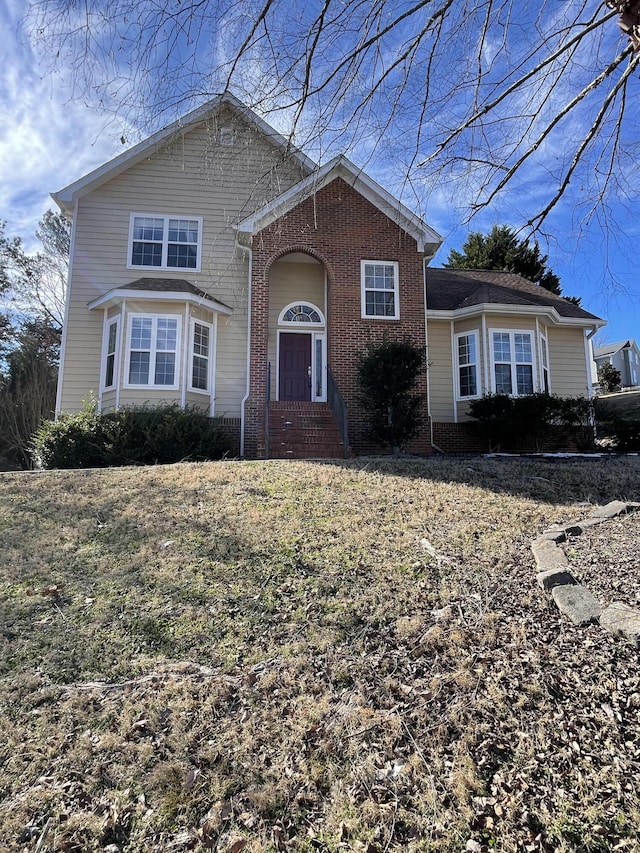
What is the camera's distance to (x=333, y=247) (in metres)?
13.2

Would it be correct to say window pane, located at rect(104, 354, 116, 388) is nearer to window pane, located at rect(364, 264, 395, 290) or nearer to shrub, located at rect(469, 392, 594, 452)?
window pane, located at rect(364, 264, 395, 290)

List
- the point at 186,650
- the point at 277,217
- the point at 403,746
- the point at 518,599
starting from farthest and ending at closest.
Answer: the point at 277,217 < the point at 518,599 < the point at 186,650 < the point at 403,746

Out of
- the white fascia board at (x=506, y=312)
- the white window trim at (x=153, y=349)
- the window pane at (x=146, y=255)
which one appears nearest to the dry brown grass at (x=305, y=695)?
the white window trim at (x=153, y=349)

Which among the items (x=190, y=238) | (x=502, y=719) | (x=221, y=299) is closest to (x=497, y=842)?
(x=502, y=719)

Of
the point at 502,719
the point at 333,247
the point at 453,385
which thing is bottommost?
the point at 502,719

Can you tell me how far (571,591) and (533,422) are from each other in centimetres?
1000

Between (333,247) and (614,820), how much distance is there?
A: 1265 cm

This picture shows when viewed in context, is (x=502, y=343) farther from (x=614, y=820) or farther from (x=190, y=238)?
(x=614, y=820)

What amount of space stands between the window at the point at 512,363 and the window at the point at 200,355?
7.61 meters

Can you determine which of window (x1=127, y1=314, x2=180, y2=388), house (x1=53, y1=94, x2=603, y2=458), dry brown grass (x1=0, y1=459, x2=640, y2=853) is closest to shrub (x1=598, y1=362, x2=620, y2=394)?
house (x1=53, y1=94, x2=603, y2=458)

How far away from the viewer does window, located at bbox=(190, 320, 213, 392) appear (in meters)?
13.2

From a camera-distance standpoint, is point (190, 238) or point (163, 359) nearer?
point (163, 359)

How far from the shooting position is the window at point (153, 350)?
12.8m

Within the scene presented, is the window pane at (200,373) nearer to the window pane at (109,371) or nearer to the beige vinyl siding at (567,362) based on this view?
the window pane at (109,371)
